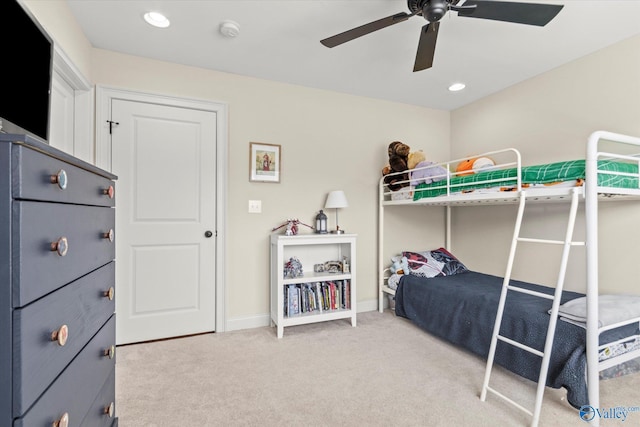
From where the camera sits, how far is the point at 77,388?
96 cm

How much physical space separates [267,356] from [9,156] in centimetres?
210

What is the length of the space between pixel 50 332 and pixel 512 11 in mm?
2203

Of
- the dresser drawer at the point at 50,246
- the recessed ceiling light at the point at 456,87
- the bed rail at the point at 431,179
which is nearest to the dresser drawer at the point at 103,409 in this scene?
the dresser drawer at the point at 50,246

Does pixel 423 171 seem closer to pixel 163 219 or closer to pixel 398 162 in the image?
pixel 398 162

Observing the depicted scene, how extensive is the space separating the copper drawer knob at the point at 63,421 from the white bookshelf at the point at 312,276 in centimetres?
190

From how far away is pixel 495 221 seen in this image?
336 centimetres

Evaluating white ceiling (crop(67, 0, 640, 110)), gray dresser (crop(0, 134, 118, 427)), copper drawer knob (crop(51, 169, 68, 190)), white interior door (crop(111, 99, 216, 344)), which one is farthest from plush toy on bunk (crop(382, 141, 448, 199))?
copper drawer knob (crop(51, 169, 68, 190))

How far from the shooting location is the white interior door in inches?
101

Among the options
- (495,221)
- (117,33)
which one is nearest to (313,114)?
(117,33)

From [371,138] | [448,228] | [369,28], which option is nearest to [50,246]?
[369,28]

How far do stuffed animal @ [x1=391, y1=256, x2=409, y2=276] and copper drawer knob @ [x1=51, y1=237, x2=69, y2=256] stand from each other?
9.49ft

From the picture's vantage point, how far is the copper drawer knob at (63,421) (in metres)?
0.81

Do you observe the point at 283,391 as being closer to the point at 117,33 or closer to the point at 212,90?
the point at 212,90

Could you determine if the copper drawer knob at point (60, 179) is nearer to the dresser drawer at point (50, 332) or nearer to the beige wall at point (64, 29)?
the dresser drawer at point (50, 332)
